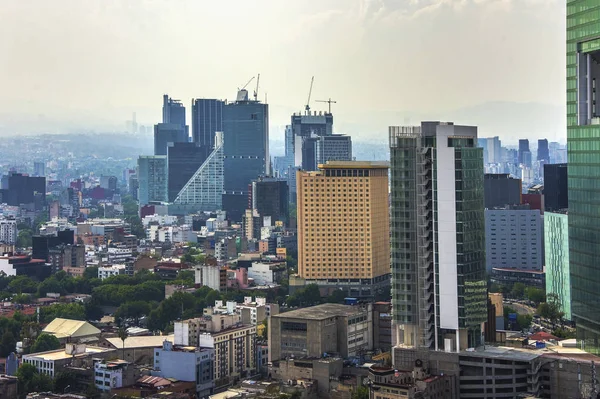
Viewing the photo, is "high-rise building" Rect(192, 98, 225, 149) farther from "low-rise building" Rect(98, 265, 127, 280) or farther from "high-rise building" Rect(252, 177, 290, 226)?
"low-rise building" Rect(98, 265, 127, 280)

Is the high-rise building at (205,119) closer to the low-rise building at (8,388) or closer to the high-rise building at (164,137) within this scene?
the high-rise building at (164,137)

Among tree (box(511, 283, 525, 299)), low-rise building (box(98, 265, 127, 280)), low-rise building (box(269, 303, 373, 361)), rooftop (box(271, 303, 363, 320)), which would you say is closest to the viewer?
low-rise building (box(269, 303, 373, 361))

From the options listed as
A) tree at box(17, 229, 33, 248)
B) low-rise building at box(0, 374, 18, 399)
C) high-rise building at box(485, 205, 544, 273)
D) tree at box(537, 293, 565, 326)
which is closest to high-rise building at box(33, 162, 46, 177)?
tree at box(17, 229, 33, 248)

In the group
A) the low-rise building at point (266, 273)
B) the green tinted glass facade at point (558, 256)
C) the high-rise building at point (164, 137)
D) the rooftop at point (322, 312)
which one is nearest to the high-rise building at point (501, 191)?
the low-rise building at point (266, 273)

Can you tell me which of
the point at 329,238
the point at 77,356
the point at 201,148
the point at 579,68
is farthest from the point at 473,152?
the point at 201,148

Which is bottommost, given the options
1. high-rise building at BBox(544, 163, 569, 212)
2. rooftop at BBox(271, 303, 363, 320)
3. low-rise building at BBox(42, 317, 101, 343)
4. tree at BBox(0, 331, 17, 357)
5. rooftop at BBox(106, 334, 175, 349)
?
tree at BBox(0, 331, 17, 357)

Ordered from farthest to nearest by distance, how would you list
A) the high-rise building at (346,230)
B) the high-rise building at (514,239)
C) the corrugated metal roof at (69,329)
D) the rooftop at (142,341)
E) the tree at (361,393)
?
the high-rise building at (514,239) → the high-rise building at (346,230) → the corrugated metal roof at (69,329) → the rooftop at (142,341) → the tree at (361,393)
